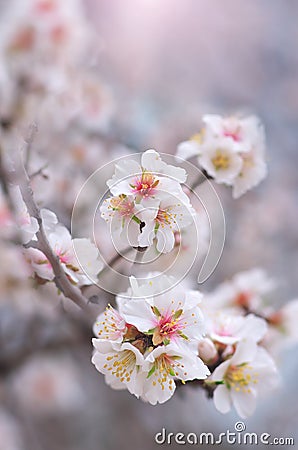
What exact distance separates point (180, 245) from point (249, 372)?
0.13 m

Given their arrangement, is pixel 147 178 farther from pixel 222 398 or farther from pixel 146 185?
pixel 222 398

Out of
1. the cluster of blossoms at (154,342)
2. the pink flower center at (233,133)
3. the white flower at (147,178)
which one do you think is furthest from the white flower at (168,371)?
the pink flower center at (233,133)

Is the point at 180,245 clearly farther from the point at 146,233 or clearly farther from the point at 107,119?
the point at 107,119

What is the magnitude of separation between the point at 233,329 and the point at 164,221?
0.44 feet

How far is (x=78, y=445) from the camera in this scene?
4.33 ft

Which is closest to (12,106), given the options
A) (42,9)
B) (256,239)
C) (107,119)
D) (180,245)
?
(42,9)

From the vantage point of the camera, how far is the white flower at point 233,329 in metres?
0.44

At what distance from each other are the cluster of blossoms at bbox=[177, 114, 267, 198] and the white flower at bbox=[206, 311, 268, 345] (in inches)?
4.6

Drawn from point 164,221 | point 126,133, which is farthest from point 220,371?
point 126,133

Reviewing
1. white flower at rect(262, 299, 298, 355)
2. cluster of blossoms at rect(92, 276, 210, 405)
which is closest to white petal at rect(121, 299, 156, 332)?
cluster of blossoms at rect(92, 276, 210, 405)

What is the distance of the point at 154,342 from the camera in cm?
36

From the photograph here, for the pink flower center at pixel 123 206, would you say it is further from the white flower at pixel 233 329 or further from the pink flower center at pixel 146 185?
the white flower at pixel 233 329

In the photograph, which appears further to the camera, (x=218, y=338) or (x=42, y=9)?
(x=42, y=9)

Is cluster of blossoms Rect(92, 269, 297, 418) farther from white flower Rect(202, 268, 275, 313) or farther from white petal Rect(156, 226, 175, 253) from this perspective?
white flower Rect(202, 268, 275, 313)
